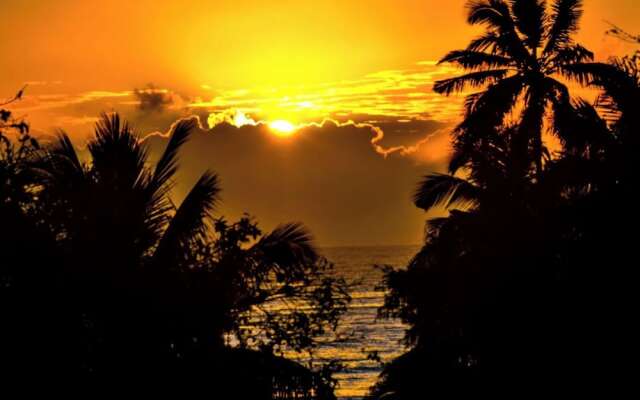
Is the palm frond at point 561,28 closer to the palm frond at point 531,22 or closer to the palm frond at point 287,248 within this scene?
the palm frond at point 531,22

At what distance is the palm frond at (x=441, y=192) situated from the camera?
94.9ft

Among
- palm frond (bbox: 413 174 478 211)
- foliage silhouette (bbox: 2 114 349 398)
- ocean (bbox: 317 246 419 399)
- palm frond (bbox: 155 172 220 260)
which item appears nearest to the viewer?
foliage silhouette (bbox: 2 114 349 398)

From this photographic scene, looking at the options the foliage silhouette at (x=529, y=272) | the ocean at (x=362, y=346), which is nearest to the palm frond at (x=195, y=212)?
the foliage silhouette at (x=529, y=272)

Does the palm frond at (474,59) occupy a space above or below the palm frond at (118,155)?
above

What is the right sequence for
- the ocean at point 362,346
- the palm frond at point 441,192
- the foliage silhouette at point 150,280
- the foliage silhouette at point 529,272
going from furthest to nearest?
the ocean at point 362,346
the palm frond at point 441,192
the foliage silhouette at point 529,272
the foliage silhouette at point 150,280

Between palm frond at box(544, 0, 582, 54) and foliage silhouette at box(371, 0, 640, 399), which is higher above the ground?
palm frond at box(544, 0, 582, 54)

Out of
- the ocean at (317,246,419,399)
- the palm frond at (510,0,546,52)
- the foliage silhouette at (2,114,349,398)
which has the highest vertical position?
the palm frond at (510,0,546,52)

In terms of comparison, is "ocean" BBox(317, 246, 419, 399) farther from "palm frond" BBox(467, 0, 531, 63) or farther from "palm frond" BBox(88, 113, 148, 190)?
"palm frond" BBox(88, 113, 148, 190)

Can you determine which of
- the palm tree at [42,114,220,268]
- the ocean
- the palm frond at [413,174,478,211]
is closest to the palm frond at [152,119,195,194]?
the palm tree at [42,114,220,268]

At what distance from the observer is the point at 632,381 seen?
46.1 feet

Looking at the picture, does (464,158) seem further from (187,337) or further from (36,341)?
(36,341)

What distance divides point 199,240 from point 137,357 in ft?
6.92

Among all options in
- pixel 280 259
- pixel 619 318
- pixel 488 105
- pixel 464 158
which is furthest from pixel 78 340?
pixel 488 105

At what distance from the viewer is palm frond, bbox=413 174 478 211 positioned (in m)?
28.9
